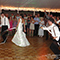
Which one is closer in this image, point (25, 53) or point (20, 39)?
point (25, 53)

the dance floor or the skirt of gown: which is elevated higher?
the skirt of gown

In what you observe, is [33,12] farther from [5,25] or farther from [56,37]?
[56,37]

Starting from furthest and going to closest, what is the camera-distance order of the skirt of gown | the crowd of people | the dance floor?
the skirt of gown → the dance floor → the crowd of people

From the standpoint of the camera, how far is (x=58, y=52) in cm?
240

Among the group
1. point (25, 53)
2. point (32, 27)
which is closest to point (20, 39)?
point (25, 53)

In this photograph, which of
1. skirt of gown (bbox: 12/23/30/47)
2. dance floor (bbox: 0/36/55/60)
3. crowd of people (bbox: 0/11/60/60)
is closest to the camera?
crowd of people (bbox: 0/11/60/60)

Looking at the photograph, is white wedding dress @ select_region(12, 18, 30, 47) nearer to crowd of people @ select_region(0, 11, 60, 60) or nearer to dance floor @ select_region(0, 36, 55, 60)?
crowd of people @ select_region(0, 11, 60, 60)

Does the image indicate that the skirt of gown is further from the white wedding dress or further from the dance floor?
the dance floor

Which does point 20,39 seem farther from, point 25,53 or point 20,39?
point 25,53

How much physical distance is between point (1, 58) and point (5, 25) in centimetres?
232

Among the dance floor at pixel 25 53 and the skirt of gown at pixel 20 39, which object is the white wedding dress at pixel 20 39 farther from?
the dance floor at pixel 25 53

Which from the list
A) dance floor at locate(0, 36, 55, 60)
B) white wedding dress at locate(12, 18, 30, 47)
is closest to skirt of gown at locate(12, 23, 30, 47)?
white wedding dress at locate(12, 18, 30, 47)

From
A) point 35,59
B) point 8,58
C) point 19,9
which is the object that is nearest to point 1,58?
point 8,58

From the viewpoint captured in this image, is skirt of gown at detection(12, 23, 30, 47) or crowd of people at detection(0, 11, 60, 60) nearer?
crowd of people at detection(0, 11, 60, 60)
